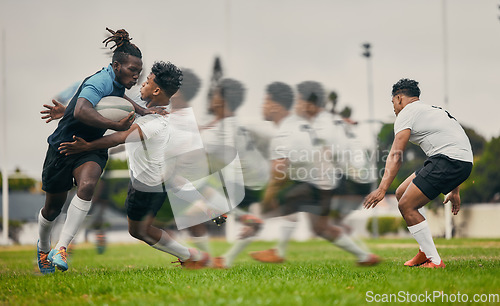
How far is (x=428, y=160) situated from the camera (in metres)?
5.47

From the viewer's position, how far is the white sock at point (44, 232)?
Answer: 225 inches

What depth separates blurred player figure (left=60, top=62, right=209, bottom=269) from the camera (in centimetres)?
547

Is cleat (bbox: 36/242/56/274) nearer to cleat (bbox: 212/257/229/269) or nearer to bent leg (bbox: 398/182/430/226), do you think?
cleat (bbox: 212/257/229/269)

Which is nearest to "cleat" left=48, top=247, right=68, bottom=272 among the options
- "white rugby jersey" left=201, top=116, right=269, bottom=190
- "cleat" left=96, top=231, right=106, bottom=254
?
"white rugby jersey" left=201, top=116, right=269, bottom=190

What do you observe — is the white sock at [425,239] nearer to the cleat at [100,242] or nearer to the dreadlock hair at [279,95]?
the dreadlock hair at [279,95]

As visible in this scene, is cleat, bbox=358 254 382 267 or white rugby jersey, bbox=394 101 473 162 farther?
cleat, bbox=358 254 382 267

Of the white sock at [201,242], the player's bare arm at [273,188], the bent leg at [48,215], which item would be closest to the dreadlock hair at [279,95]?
the player's bare arm at [273,188]

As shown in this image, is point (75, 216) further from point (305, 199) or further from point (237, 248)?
point (305, 199)

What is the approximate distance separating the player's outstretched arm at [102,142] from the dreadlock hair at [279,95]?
2.19 m

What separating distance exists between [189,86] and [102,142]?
257 cm

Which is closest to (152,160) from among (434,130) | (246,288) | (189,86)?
(246,288)

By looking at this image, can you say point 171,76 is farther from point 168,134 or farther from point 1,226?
point 1,226

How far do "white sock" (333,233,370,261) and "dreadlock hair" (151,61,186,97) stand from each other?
250cm

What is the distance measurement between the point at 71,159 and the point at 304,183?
2607mm
